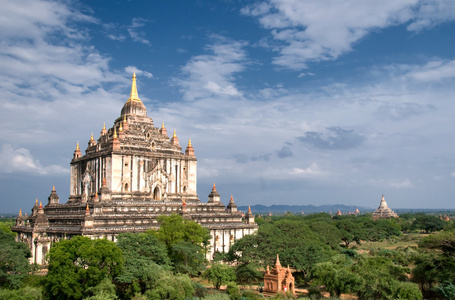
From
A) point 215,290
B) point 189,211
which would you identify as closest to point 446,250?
point 215,290

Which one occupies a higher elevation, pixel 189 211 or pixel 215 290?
pixel 189 211

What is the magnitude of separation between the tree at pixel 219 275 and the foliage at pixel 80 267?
377 inches

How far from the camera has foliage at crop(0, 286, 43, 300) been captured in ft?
116

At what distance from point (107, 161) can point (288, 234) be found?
87.2 ft

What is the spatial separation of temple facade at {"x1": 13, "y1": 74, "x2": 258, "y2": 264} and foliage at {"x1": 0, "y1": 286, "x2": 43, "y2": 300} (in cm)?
1604

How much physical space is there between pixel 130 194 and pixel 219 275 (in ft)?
77.8

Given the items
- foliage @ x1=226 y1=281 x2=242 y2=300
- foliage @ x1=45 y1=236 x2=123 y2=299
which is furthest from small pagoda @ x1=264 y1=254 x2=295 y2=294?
foliage @ x1=45 y1=236 x2=123 y2=299

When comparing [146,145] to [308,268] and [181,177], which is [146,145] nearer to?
[181,177]

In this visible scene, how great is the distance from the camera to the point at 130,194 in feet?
213

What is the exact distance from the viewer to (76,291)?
126 feet

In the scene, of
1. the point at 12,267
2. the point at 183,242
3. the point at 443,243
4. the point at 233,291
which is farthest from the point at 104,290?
the point at 443,243

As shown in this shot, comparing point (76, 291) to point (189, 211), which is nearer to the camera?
point (76, 291)

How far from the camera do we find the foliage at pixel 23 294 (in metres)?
35.3

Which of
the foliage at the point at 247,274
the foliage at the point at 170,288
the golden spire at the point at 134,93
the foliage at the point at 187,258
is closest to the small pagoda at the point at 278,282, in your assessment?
the foliage at the point at 247,274
